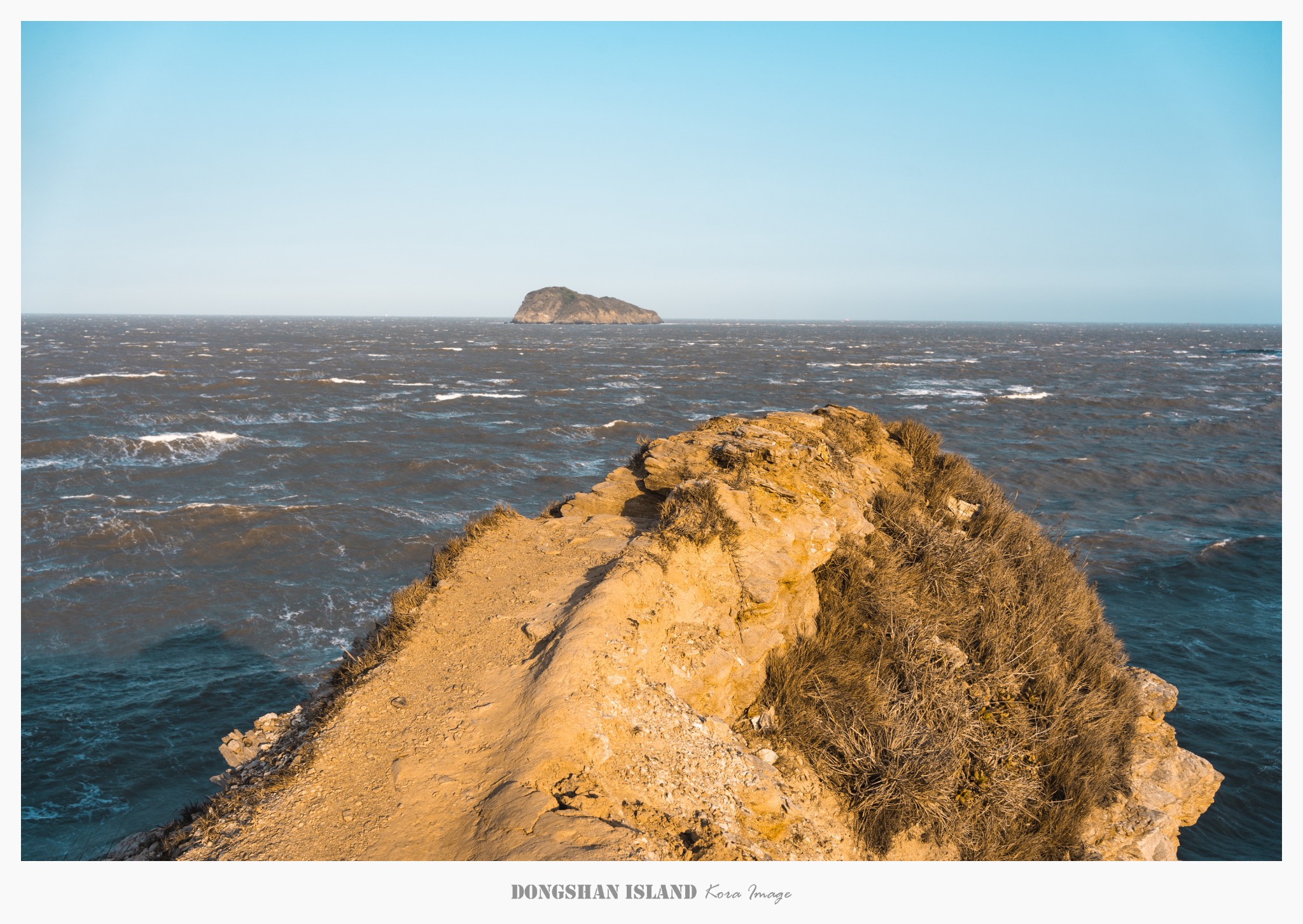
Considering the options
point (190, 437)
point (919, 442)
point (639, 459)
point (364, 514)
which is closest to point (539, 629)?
point (639, 459)

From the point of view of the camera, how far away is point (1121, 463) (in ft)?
97.8

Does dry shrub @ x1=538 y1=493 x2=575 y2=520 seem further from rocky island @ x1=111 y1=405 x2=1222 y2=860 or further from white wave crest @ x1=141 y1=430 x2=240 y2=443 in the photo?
white wave crest @ x1=141 y1=430 x2=240 y2=443

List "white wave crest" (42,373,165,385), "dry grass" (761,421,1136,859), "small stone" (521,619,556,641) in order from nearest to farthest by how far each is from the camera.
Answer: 1. "dry grass" (761,421,1136,859)
2. "small stone" (521,619,556,641)
3. "white wave crest" (42,373,165,385)

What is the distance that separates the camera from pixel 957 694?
6.90m

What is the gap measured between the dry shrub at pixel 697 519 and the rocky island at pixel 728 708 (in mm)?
44

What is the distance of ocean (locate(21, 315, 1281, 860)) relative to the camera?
11.6m

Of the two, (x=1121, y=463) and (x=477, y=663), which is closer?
(x=477, y=663)

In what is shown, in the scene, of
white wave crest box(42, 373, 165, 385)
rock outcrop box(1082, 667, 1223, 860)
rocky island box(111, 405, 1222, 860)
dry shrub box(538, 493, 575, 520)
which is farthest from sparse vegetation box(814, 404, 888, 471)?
white wave crest box(42, 373, 165, 385)

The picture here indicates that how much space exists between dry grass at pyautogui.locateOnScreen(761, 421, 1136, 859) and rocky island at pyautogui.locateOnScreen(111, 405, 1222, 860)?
0.10 feet

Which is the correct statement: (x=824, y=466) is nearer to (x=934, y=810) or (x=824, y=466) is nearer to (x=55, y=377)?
(x=934, y=810)

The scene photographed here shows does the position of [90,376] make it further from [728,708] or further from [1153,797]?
[1153,797]

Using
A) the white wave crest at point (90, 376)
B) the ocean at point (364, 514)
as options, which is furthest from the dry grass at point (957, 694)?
the white wave crest at point (90, 376)

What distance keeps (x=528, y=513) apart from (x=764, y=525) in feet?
50.7
